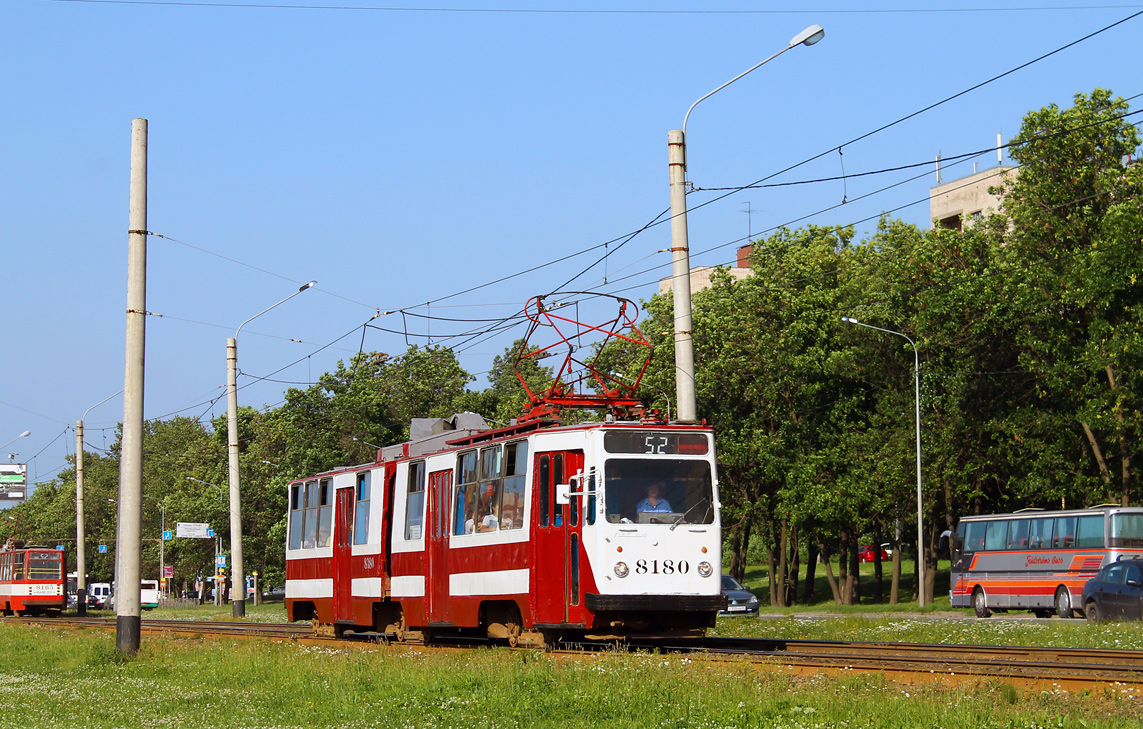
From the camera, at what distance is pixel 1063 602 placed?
3625cm

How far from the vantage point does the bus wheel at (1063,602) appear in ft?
118

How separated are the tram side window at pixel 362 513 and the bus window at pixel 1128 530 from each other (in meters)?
20.4

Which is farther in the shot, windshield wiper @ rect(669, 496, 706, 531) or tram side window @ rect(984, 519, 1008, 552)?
tram side window @ rect(984, 519, 1008, 552)

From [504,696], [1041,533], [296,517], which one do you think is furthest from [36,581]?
[504,696]

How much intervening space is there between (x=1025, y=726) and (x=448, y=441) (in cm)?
1279

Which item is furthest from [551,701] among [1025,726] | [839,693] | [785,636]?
[785,636]

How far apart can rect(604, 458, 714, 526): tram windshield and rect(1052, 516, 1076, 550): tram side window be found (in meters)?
21.5

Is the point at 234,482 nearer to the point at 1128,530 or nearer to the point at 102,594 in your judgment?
the point at 1128,530

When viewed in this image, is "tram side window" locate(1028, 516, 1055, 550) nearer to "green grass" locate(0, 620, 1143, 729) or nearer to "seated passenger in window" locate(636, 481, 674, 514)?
"seated passenger in window" locate(636, 481, 674, 514)

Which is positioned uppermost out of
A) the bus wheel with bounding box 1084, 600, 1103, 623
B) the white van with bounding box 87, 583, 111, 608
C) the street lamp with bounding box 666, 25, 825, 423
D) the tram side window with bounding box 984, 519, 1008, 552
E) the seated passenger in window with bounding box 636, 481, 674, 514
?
the street lamp with bounding box 666, 25, 825, 423

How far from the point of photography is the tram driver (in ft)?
58.0

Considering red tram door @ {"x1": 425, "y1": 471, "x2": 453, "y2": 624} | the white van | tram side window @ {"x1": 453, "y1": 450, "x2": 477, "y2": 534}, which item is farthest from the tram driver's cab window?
the white van

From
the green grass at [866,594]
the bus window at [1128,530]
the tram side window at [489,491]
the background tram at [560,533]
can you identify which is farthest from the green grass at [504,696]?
the green grass at [866,594]

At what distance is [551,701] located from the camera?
1256 centimetres
